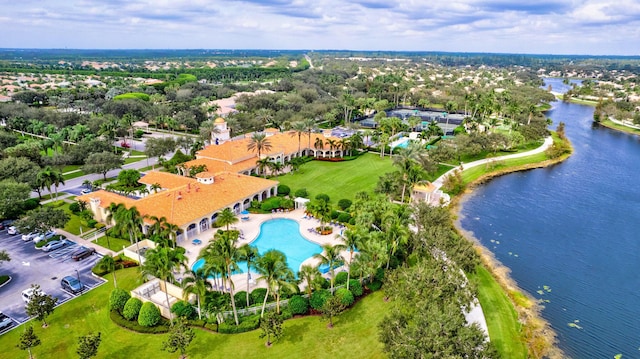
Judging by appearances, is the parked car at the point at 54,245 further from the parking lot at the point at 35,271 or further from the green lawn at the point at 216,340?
the green lawn at the point at 216,340

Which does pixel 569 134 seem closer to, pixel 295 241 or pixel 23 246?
pixel 295 241

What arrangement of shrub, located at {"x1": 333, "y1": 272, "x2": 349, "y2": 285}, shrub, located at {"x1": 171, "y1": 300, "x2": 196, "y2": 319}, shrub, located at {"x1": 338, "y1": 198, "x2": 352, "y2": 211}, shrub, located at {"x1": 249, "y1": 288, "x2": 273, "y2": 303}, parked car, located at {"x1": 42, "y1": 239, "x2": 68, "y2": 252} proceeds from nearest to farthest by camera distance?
shrub, located at {"x1": 171, "y1": 300, "x2": 196, "y2": 319} < shrub, located at {"x1": 249, "y1": 288, "x2": 273, "y2": 303} < shrub, located at {"x1": 333, "y1": 272, "x2": 349, "y2": 285} < parked car, located at {"x1": 42, "y1": 239, "x2": 68, "y2": 252} < shrub, located at {"x1": 338, "y1": 198, "x2": 352, "y2": 211}

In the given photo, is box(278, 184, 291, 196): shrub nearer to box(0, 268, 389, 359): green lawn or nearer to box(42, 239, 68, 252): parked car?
box(42, 239, 68, 252): parked car

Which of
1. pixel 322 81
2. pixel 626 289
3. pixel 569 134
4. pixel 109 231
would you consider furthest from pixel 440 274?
pixel 322 81

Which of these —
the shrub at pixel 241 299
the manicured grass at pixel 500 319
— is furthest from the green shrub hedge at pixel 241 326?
the manicured grass at pixel 500 319

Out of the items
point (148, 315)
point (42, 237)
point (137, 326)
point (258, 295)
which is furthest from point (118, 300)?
point (42, 237)

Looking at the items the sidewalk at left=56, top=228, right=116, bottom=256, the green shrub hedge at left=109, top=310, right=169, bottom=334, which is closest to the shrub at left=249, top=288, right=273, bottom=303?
the green shrub hedge at left=109, top=310, right=169, bottom=334
